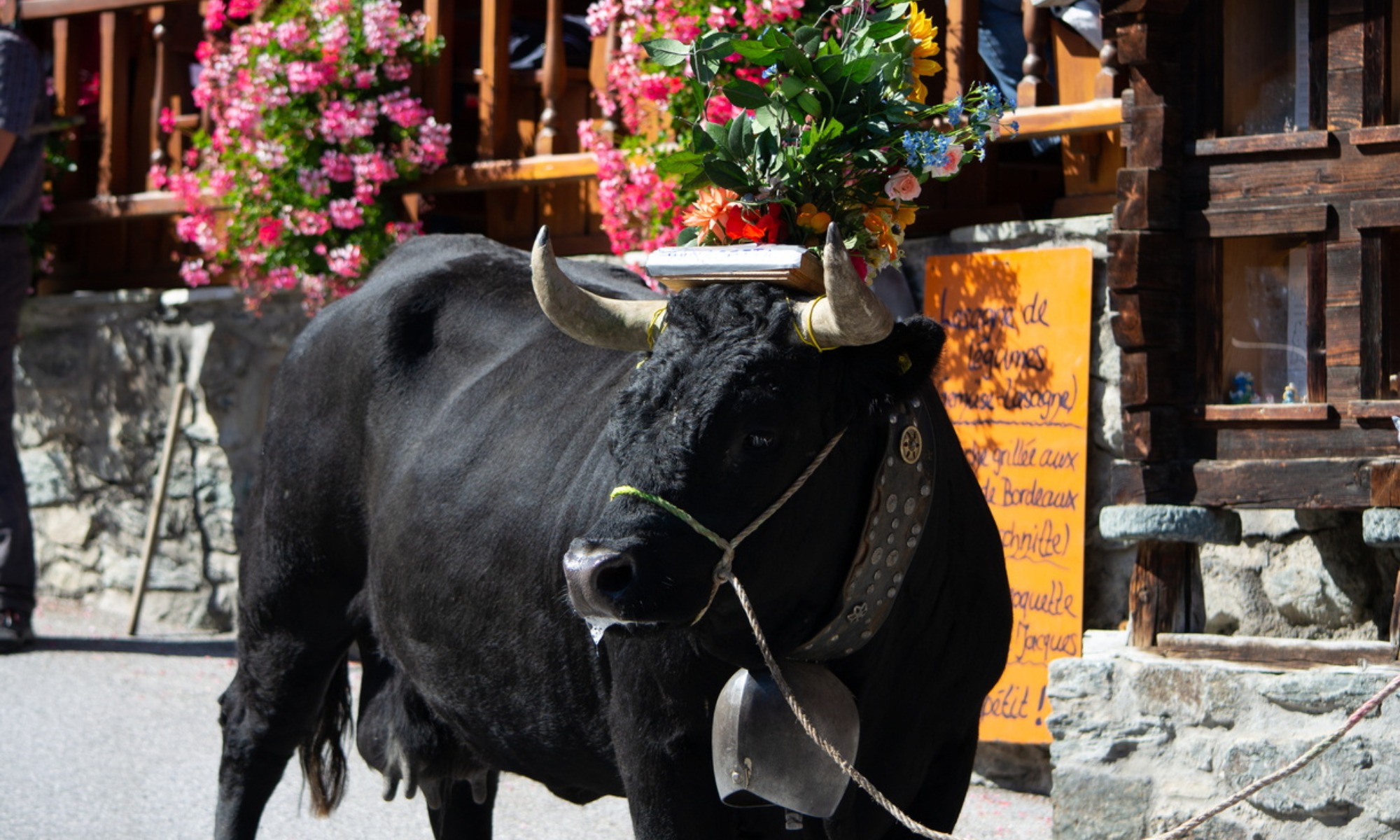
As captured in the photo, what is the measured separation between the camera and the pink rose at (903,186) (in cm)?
258

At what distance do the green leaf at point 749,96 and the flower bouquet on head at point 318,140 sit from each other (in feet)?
11.7

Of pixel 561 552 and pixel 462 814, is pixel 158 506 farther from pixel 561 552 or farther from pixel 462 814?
pixel 561 552

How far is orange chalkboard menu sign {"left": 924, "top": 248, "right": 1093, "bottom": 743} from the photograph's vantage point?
457 cm

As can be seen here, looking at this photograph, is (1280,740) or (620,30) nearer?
(1280,740)

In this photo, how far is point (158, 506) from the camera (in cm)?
681

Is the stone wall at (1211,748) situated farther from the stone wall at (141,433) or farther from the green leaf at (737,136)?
the stone wall at (141,433)

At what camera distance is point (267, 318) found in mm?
6922

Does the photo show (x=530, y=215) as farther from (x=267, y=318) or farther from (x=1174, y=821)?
(x=1174, y=821)

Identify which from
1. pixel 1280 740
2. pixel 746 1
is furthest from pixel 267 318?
pixel 1280 740

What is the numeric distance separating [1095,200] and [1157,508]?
139 centimetres

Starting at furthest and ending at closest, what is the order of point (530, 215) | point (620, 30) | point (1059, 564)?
point (530, 215), point (620, 30), point (1059, 564)

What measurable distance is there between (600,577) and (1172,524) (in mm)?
2068

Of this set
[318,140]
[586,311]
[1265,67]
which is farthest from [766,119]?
[318,140]

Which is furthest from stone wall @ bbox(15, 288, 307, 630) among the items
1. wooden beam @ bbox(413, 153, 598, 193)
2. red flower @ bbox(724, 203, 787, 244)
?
red flower @ bbox(724, 203, 787, 244)
